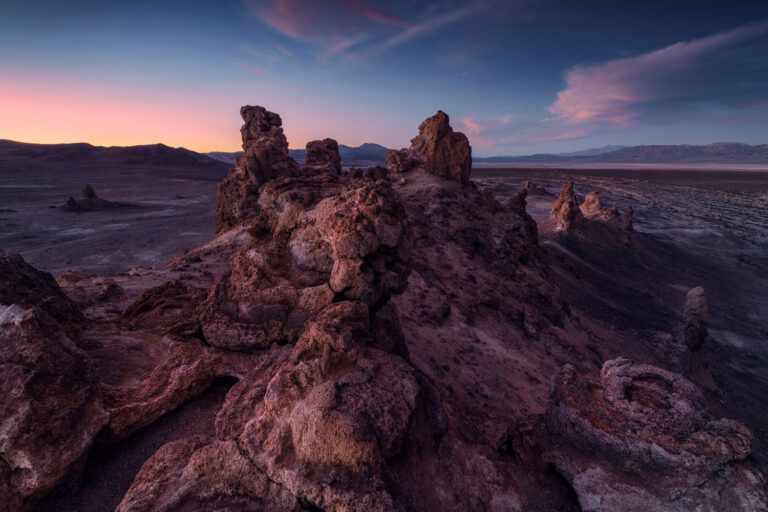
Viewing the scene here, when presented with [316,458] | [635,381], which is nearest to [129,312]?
[316,458]

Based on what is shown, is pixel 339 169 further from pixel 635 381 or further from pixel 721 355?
pixel 721 355

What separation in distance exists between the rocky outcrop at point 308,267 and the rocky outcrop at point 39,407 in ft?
4.38

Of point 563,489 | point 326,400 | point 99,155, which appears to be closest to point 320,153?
point 326,400

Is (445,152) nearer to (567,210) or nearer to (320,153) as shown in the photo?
(320,153)

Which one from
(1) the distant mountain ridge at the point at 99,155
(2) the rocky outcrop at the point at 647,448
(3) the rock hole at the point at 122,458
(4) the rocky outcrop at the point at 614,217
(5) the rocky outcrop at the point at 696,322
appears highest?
(1) the distant mountain ridge at the point at 99,155

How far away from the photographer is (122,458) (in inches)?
113

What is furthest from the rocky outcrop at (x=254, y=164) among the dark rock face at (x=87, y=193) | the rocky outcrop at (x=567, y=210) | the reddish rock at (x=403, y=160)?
the dark rock face at (x=87, y=193)

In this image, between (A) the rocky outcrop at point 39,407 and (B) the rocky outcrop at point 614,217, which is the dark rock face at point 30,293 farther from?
(B) the rocky outcrop at point 614,217

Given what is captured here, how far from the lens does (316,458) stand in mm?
2326

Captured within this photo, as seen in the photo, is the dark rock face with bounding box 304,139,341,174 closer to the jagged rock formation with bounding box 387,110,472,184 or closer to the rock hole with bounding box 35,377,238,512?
the jagged rock formation with bounding box 387,110,472,184

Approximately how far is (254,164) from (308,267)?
788 cm

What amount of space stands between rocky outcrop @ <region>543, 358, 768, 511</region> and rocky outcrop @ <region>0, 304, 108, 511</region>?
13.1 feet

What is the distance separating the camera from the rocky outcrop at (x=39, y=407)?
2334 mm

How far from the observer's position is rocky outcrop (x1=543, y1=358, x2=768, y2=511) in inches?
113
